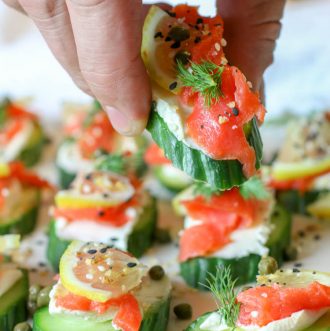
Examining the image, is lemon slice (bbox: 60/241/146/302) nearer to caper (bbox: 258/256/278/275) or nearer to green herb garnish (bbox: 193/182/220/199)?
caper (bbox: 258/256/278/275)

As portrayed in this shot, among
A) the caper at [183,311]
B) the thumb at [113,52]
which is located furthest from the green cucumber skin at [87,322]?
the thumb at [113,52]

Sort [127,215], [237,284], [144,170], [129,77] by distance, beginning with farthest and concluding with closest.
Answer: [144,170] < [127,215] < [237,284] < [129,77]

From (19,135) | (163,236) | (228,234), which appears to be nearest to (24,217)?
(163,236)

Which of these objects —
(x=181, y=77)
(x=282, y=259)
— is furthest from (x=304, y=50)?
(x=181, y=77)

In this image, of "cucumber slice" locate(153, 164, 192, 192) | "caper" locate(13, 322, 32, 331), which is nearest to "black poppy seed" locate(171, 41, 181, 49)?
"caper" locate(13, 322, 32, 331)

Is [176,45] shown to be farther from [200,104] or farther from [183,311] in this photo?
[183,311]

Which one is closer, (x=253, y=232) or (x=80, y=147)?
(x=253, y=232)

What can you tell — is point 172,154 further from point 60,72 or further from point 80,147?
point 60,72
